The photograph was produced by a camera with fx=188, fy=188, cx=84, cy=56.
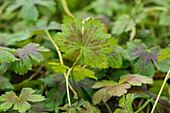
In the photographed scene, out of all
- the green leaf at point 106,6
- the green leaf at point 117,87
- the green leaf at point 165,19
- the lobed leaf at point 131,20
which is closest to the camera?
the green leaf at point 117,87

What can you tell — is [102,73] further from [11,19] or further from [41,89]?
[11,19]

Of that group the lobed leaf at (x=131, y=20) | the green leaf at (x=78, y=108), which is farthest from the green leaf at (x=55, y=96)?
the lobed leaf at (x=131, y=20)

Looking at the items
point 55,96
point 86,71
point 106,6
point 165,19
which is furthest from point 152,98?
point 106,6

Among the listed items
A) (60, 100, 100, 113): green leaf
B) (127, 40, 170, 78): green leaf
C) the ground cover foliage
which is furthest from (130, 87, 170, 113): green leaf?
(60, 100, 100, 113): green leaf

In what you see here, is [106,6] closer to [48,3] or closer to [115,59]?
[48,3]

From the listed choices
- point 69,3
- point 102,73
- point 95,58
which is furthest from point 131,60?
point 69,3

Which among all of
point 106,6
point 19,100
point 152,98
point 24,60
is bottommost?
point 152,98

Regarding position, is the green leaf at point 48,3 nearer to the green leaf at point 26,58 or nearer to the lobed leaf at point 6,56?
the green leaf at point 26,58

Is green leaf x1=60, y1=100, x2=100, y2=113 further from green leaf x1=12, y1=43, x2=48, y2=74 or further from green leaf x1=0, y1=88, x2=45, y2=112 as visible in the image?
green leaf x1=12, y1=43, x2=48, y2=74
